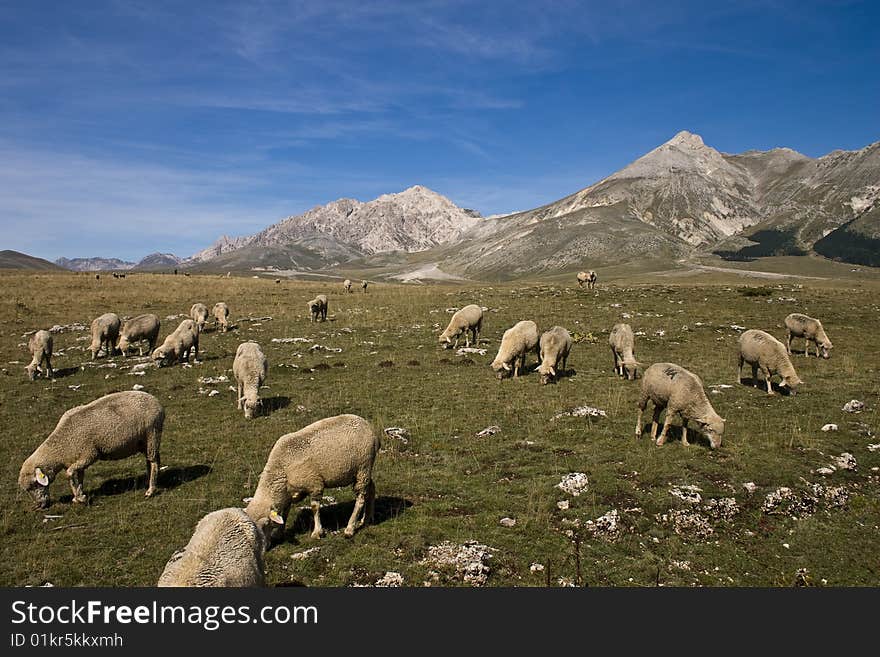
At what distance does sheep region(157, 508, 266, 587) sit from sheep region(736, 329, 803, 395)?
881 inches

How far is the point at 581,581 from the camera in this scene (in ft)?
31.4

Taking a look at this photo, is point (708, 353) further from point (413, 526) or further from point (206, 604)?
point (206, 604)

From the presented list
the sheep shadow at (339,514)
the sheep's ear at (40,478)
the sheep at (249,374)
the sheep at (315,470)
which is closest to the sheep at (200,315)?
the sheep at (249,374)

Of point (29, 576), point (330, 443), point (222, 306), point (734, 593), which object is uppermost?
point (222, 306)

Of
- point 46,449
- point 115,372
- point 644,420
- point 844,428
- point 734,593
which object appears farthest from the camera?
point 115,372

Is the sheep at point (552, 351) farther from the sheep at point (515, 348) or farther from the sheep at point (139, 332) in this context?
the sheep at point (139, 332)

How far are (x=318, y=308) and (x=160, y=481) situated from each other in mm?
30360

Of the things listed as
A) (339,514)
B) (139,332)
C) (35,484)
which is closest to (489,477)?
(339,514)

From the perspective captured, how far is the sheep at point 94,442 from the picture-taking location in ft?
42.2

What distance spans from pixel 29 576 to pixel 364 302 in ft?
155

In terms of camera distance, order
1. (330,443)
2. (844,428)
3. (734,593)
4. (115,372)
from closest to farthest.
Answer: (734,593) < (330,443) < (844,428) < (115,372)

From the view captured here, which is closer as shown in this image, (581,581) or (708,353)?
(581,581)

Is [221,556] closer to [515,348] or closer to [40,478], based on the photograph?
[40,478]

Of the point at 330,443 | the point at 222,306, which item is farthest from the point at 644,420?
the point at 222,306
